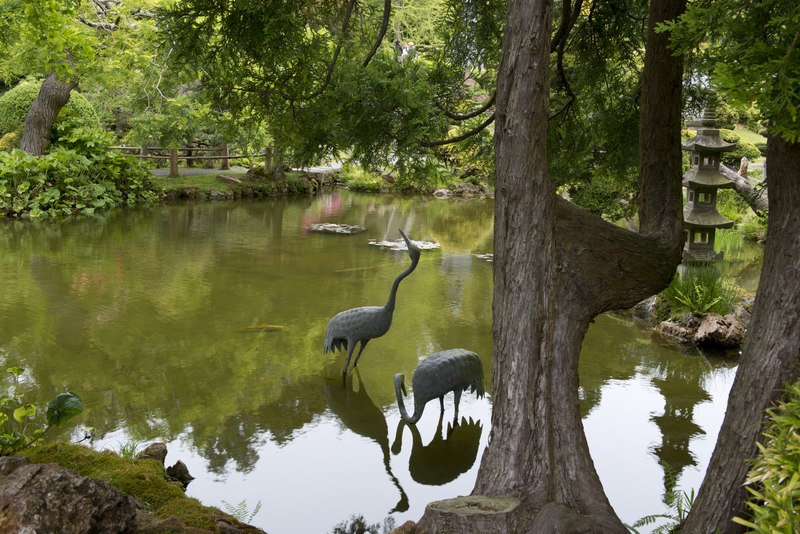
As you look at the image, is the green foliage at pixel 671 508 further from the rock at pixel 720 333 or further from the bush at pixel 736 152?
the bush at pixel 736 152

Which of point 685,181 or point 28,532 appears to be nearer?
point 28,532

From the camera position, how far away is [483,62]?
5.91m

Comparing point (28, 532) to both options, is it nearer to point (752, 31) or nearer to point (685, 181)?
point (752, 31)

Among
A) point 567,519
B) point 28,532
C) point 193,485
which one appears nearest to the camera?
point 28,532

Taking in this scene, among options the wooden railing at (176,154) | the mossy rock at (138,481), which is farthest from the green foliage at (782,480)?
the wooden railing at (176,154)

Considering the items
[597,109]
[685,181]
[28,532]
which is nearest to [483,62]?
[597,109]

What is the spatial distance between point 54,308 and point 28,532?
22.9 feet

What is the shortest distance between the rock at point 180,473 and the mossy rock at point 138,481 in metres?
0.39

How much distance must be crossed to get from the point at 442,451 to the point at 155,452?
2.07 meters

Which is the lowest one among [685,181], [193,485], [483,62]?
[193,485]

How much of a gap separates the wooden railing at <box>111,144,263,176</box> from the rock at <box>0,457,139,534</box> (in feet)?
58.1

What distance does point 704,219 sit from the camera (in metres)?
11.0

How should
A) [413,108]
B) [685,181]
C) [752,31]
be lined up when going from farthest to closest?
[685,181]
[413,108]
[752,31]

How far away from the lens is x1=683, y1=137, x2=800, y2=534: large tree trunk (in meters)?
2.79
